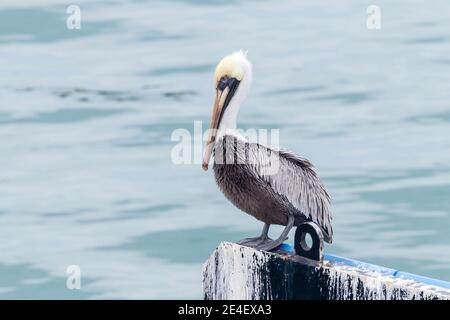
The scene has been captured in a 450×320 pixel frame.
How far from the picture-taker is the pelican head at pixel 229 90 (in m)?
8.09

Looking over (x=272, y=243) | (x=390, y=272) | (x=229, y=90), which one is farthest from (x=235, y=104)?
(x=390, y=272)

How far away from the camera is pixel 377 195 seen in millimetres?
12148

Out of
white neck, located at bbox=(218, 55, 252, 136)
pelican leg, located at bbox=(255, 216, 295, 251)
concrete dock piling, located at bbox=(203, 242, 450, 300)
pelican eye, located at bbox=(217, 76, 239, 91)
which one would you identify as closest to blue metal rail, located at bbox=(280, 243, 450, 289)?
concrete dock piling, located at bbox=(203, 242, 450, 300)

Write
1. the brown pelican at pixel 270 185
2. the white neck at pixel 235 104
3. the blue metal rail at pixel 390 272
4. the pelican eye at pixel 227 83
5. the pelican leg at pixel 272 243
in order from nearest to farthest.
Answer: the blue metal rail at pixel 390 272 < the pelican leg at pixel 272 243 < the brown pelican at pixel 270 185 < the white neck at pixel 235 104 < the pelican eye at pixel 227 83

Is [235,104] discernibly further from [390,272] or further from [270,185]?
[390,272]

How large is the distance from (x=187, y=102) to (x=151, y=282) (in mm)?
3922

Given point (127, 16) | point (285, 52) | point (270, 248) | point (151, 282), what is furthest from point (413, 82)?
point (270, 248)

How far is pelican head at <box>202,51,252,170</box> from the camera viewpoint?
8086 millimetres

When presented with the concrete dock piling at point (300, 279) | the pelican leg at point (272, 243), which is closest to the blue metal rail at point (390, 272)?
the concrete dock piling at point (300, 279)

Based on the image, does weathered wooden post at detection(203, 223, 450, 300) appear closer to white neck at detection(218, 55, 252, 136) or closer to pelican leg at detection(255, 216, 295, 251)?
pelican leg at detection(255, 216, 295, 251)

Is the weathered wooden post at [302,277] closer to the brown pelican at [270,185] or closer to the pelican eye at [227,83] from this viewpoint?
the brown pelican at [270,185]

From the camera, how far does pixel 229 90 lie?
8125 millimetres

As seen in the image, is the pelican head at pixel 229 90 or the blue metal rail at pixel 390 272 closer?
the blue metal rail at pixel 390 272
